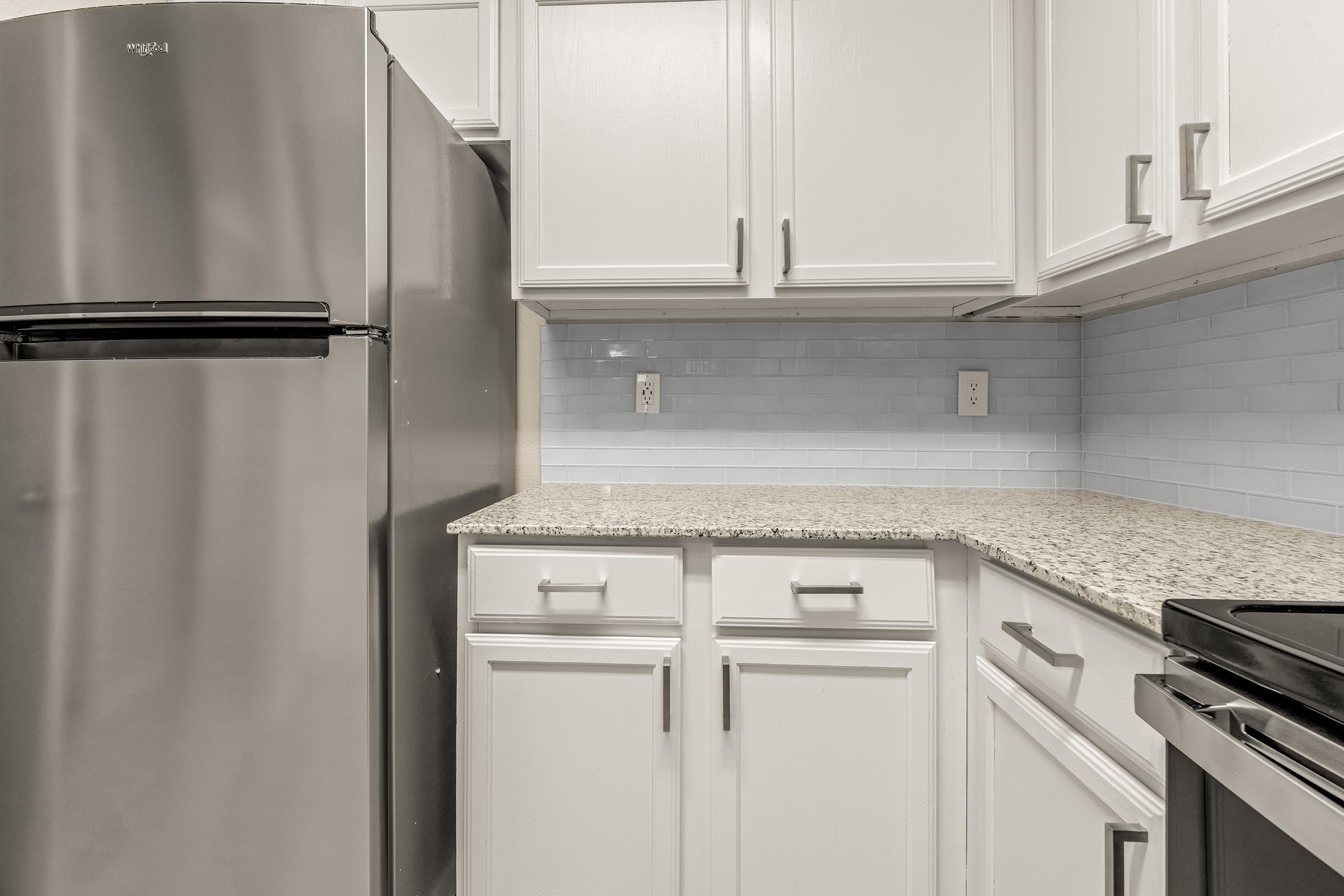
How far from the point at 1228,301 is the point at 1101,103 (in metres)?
0.47

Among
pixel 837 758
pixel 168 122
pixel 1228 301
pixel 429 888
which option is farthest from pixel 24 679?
pixel 1228 301

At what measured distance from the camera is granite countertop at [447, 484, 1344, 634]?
77cm

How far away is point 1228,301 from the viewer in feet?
4.09

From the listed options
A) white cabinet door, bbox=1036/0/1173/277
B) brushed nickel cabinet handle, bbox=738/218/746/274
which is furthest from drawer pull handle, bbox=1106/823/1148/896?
brushed nickel cabinet handle, bbox=738/218/746/274

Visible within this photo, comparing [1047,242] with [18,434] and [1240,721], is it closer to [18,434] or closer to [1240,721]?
[1240,721]

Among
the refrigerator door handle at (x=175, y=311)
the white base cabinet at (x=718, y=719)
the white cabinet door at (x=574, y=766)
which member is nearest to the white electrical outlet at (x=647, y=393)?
the white base cabinet at (x=718, y=719)

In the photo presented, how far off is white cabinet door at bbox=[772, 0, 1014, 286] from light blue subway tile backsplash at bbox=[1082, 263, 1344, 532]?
1.30 ft

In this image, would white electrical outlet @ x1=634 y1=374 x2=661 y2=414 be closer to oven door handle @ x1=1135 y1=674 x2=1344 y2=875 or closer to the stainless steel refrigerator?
the stainless steel refrigerator

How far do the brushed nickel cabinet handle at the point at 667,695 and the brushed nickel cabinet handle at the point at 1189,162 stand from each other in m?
1.09

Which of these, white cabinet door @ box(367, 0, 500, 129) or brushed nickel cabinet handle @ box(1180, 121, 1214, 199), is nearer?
brushed nickel cabinet handle @ box(1180, 121, 1214, 199)

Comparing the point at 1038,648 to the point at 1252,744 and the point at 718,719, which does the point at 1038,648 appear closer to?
the point at 1252,744

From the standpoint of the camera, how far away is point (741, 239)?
4.68 ft

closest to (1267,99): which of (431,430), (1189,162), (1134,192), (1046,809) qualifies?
(1189,162)

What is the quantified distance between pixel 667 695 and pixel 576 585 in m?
0.26
